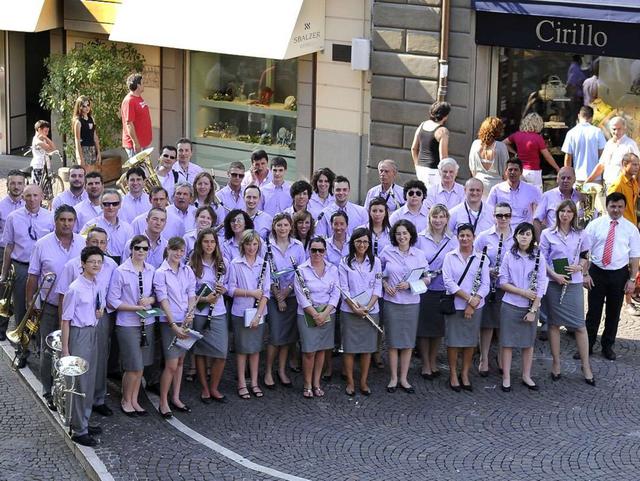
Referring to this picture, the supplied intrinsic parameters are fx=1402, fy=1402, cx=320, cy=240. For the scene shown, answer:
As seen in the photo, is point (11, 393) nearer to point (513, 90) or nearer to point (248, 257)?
point (248, 257)

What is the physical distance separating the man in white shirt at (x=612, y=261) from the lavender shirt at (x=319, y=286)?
280 cm

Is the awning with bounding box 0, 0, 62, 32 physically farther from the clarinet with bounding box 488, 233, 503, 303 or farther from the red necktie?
the red necktie

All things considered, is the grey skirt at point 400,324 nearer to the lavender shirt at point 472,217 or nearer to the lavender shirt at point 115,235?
the lavender shirt at point 472,217

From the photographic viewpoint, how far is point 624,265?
15.1 metres

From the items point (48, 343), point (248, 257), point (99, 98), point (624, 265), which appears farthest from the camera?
point (99, 98)

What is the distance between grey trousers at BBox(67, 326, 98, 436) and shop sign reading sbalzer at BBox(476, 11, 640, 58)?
9312 millimetres

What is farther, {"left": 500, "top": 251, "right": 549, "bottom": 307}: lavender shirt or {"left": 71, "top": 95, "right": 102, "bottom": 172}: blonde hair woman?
{"left": 71, "top": 95, "right": 102, "bottom": 172}: blonde hair woman

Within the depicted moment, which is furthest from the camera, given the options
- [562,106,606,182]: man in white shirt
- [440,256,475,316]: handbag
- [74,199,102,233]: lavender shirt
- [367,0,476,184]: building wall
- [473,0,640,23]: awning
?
[367,0,476,184]: building wall

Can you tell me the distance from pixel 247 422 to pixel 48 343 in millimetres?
2028

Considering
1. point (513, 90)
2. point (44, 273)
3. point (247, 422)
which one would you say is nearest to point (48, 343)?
point (44, 273)

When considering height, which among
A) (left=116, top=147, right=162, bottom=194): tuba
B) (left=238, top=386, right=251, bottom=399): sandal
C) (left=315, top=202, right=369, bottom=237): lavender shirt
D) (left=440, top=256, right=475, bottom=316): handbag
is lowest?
(left=238, top=386, right=251, bottom=399): sandal

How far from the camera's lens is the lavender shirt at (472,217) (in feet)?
50.2

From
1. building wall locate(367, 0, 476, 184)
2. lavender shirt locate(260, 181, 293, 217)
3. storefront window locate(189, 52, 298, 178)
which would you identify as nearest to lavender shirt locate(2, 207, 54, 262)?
lavender shirt locate(260, 181, 293, 217)

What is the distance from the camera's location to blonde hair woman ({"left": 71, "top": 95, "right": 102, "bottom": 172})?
21.1 meters
